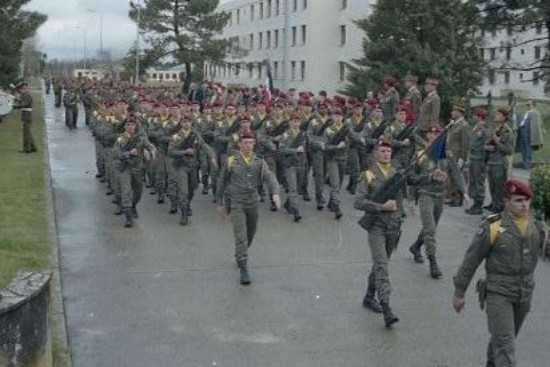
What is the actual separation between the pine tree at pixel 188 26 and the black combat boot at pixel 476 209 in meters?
36.9

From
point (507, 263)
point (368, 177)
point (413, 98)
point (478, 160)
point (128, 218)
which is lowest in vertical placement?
point (128, 218)

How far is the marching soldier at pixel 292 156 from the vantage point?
47.4 ft

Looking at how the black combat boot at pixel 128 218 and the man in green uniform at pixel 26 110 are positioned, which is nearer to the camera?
the black combat boot at pixel 128 218

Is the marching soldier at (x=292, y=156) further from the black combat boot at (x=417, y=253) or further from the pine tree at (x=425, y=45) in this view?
the pine tree at (x=425, y=45)

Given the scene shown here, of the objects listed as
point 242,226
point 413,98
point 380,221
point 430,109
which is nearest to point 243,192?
point 242,226

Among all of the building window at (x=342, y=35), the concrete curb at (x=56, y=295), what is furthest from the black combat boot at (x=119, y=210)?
the building window at (x=342, y=35)

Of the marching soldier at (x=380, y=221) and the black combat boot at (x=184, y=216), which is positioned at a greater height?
the marching soldier at (x=380, y=221)

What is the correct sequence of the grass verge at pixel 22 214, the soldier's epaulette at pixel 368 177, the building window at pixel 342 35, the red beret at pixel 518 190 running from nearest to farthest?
the red beret at pixel 518 190, the soldier's epaulette at pixel 368 177, the grass verge at pixel 22 214, the building window at pixel 342 35

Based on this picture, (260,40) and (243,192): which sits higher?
(260,40)

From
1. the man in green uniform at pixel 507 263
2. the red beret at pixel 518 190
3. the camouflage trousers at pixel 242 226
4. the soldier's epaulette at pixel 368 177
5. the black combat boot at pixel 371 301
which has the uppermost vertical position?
the red beret at pixel 518 190

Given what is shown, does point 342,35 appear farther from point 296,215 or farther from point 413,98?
point 296,215

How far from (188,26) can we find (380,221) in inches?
1743

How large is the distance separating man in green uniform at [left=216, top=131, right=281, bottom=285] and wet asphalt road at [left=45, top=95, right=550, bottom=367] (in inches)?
18.9

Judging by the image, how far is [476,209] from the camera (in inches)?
599
